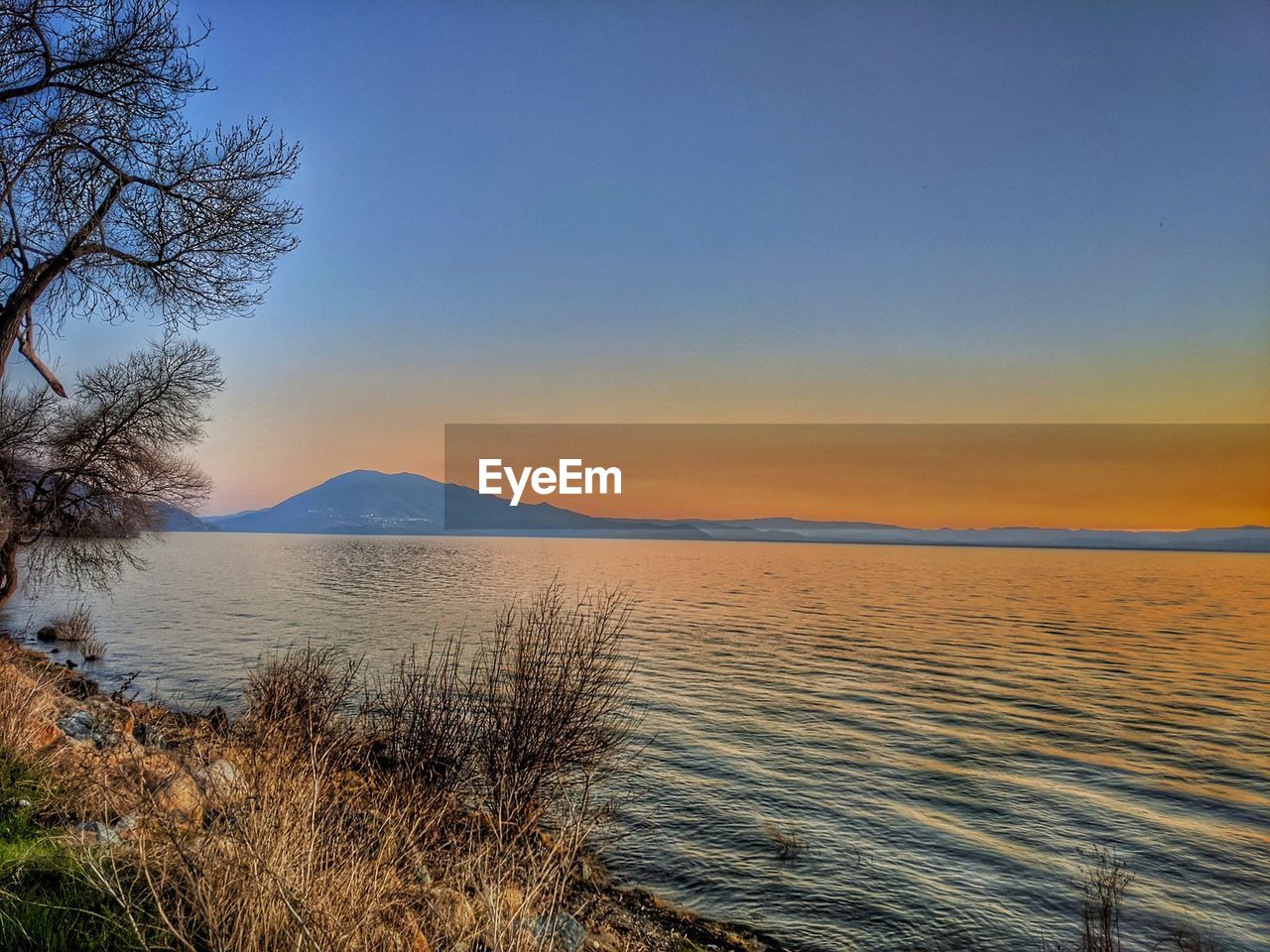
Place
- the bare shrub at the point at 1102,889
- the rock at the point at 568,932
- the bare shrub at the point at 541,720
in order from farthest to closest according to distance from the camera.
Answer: the bare shrub at the point at 541,720 < the bare shrub at the point at 1102,889 < the rock at the point at 568,932

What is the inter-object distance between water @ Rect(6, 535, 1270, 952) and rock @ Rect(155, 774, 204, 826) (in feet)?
18.8

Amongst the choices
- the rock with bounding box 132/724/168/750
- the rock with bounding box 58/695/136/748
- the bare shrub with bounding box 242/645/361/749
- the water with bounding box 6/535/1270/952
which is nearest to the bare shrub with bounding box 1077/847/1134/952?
the water with bounding box 6/535/1270/952

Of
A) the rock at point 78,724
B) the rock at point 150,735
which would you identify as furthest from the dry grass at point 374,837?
the rock at point 78,724

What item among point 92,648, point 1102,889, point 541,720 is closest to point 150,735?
point 541,720

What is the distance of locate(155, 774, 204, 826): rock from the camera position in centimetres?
541

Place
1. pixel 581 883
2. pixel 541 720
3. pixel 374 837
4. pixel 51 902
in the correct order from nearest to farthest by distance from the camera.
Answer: pixel 51 902, pixel 374 837, pixel 581 883, pixel 541 720

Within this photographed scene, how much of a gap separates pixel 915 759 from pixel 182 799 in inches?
542

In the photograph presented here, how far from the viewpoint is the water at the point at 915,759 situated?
9547mm

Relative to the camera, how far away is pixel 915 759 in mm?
15336

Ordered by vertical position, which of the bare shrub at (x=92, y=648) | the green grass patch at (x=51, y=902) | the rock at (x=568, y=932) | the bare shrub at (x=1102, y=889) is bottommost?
the bare shrub at (x=92, y=648)

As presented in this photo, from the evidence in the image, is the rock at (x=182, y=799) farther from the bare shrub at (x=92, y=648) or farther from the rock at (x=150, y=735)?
the bare shrub at (x=92, y=648)

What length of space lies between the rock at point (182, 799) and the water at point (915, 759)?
574 cm

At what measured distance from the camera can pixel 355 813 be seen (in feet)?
21.0

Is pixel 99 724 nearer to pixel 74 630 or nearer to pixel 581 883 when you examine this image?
pixel 581 883
